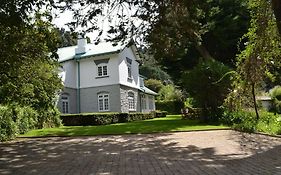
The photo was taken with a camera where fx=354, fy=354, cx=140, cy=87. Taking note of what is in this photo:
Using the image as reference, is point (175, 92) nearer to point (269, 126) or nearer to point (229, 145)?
point (269, 126)

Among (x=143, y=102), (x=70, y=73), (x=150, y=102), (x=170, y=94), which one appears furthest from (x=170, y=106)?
(x=70, y=73)

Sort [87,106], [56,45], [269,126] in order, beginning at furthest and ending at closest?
[87,106], [269,126], [56,45]

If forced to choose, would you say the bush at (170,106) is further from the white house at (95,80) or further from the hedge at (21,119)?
the hedge at (21,119)

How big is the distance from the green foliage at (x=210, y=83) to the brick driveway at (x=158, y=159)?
10131 millimetres

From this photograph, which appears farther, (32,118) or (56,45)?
(32,118)

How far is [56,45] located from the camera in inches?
594

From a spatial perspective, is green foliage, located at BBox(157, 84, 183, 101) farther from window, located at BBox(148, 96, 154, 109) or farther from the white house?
the white house

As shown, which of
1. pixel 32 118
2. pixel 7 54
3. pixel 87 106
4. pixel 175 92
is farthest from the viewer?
pixel 175 92

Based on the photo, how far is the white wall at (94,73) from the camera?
36.9 meters

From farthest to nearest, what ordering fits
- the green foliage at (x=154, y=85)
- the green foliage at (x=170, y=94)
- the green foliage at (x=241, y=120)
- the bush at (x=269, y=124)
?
1. the green foliage at (x=154, y=85)
2. the green foliage at (x=170, y=94)
3. the green foliage at (x=241, y=120)
4. the bush at (x=269, y=124)

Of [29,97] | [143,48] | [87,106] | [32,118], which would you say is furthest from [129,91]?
[143,48]

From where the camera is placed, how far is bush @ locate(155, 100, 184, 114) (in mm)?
57125

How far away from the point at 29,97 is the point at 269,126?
39.3ft

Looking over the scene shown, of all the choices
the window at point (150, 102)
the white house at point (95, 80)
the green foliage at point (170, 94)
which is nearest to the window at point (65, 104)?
the white house at point (95, 80)
